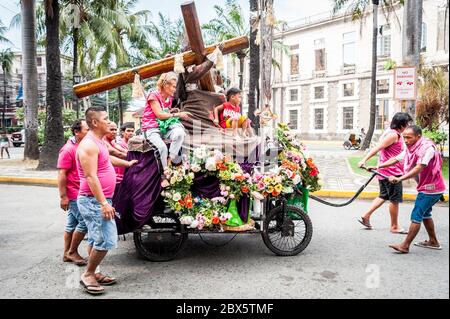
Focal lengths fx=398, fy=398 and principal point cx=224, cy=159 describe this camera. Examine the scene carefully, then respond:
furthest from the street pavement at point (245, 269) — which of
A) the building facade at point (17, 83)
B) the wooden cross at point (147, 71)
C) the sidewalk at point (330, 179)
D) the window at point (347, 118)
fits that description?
the building facade at point (17, 83)

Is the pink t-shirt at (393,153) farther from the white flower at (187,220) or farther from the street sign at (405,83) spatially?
the street sign at (405,83)

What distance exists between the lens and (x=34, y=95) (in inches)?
579

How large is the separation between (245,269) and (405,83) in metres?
6.53

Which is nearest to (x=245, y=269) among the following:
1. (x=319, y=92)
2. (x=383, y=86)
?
(x=383, y=86)

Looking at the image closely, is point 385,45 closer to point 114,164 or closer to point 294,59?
point 294,59

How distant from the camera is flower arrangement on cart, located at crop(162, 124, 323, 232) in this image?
438 centimetres

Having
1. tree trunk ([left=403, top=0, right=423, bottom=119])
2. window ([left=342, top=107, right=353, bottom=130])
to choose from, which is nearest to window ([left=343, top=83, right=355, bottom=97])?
window ([left=342, top=107, right=353, bottom=130])

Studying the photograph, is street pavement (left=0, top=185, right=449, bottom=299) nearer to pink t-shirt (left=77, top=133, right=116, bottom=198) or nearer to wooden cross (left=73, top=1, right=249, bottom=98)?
pink t-shirt (left=77, top=133, right=116, bottom=198)

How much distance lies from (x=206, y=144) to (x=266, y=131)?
824mm

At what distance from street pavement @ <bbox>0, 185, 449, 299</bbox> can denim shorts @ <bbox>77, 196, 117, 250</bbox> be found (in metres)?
0.49

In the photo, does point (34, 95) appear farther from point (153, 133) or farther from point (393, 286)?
point (393, 286)

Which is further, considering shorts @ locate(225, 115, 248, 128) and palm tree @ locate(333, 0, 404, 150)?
palm tree @ locate(333, 0, 404, 150)

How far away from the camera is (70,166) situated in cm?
461
